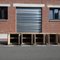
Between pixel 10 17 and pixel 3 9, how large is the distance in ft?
3.52

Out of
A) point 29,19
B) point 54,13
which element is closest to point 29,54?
point 29,19

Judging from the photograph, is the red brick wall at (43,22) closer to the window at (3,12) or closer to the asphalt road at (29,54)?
the window at (3,12)

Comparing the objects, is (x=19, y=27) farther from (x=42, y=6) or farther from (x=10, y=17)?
(x=42, y=6)

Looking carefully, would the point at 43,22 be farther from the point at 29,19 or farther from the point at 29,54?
the point at 29,54

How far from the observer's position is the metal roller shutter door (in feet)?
90.3

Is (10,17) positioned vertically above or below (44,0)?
below

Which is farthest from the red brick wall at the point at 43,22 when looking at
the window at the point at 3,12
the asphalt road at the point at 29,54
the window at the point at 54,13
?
the asphalt road at the point at 29,54

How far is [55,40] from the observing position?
20.7 m

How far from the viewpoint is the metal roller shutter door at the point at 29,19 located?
27.5 meters

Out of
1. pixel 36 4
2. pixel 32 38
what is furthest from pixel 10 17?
pixel 32 38

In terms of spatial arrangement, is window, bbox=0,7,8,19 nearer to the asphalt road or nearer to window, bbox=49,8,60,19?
window, bbox=49,8,60,19

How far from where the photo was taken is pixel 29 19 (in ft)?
91.1

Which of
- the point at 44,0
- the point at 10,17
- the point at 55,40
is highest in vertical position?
the point at 44,0

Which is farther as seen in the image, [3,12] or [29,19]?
[29,19]
